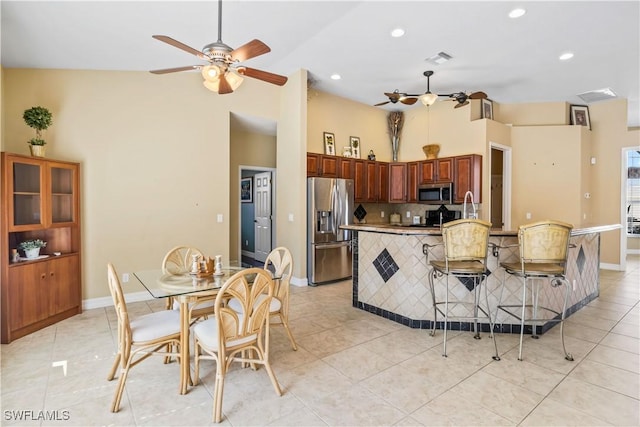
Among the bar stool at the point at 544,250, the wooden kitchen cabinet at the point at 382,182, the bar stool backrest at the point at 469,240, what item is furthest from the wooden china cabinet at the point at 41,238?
the wooden kitchen cabinet at the point at 382,182

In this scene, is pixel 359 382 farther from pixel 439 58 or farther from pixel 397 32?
pixel 439 58

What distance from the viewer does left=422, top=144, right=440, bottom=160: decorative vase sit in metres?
6.45

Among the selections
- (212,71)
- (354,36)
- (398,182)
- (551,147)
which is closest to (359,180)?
(398,182)

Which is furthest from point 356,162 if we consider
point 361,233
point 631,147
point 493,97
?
point 631,147

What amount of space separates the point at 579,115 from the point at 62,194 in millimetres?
8772

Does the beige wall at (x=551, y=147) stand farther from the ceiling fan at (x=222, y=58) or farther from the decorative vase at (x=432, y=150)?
the ceiling fan at (x=222, y=58)

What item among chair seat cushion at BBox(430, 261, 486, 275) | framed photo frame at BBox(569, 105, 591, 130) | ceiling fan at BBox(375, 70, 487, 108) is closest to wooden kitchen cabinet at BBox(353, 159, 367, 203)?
ceiling fan at BBox(375, 70, 487, 108)

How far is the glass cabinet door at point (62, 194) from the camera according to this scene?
3.69 m

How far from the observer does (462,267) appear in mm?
2982

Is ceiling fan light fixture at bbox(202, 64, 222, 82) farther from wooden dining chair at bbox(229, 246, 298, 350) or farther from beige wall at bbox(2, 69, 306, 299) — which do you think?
beige wall at bbox(2, 69, 306, 299)

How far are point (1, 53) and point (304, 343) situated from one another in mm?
4400

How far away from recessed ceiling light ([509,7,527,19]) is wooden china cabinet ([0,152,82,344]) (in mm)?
5232

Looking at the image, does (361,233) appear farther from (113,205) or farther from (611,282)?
(611,282)

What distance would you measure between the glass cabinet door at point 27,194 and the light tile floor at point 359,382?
1191 millimetres
